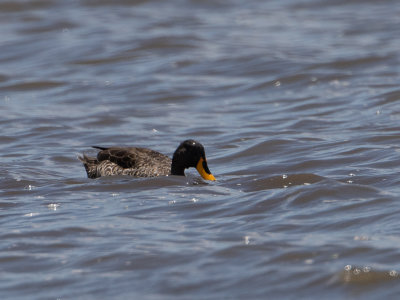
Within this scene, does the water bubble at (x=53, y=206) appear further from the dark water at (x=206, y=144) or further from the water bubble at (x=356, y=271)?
the water bubble at (x=356, y=271)

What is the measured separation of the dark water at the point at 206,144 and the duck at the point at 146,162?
8.6 inches

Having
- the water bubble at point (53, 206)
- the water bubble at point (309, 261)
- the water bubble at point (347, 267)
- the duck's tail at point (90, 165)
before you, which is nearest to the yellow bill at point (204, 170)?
the duck's tail at point (90, 165)

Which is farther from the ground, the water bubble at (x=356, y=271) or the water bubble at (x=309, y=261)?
the water bubble at (x=309, y=261)

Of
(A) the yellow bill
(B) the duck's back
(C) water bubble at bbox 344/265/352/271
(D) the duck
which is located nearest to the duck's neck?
(D) the duck

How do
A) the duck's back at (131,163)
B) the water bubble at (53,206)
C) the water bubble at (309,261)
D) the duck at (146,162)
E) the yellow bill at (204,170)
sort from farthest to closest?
the duck's back at (131,163) < the duck at (146,162) < the yellow bill at (204,170) < the water bubble at (53,206) < the water bubble at (309,261)

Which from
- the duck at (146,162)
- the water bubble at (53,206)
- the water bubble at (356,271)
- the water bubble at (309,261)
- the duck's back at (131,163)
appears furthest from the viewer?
the duck's back at (131,163)

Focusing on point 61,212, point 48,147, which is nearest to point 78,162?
point 48,147

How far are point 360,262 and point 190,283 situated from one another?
4.44ft

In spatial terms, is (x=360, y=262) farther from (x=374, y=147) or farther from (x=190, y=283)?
(x=374, y=147)

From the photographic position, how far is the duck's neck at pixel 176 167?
1188cm

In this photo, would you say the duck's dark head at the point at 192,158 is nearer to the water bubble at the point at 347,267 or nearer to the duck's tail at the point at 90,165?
the duck's tail at the point at 90,165

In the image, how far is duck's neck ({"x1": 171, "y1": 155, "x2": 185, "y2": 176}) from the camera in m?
11.9

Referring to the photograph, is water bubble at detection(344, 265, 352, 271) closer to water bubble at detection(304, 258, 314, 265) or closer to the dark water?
the dark water

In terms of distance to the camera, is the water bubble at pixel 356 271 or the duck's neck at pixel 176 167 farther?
the duck's neck at pixel 176 167
